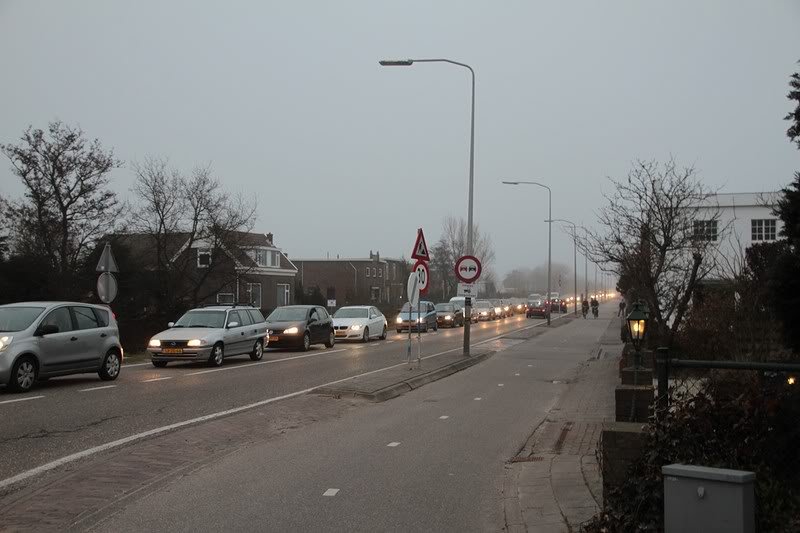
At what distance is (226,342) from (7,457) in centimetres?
1122

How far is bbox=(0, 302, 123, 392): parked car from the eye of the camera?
12172mm

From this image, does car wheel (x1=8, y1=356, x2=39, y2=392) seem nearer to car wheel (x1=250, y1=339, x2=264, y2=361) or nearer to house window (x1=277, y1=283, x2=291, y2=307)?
car wheel (x1=250, y1=339, x2=264, y2=361)

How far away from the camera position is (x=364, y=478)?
6.96m

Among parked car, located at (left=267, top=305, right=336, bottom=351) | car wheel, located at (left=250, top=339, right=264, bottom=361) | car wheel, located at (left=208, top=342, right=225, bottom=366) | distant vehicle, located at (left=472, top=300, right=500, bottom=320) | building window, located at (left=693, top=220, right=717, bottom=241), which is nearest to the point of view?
building window, located at (left=693, top=220, right=717, bottom=241)

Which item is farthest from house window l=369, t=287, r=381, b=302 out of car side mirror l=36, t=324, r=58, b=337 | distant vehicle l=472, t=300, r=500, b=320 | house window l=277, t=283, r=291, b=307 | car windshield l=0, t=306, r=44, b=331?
car side mirror l=36, t=324, r=58, b=337

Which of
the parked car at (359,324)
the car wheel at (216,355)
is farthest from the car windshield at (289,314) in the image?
the car wheel at (216,355)

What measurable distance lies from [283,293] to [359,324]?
4289 cm

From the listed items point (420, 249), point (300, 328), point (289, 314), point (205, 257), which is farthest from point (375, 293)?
point (420, 249)

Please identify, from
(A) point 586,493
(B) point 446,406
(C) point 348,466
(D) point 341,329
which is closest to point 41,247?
(D) point 341,329

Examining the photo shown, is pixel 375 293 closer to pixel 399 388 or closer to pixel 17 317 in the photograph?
pixel 399 388

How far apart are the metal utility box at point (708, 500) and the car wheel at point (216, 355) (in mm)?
15236

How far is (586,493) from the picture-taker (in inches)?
243

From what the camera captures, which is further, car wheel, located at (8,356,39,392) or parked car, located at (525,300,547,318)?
parked car, located at (525,300,547,318)

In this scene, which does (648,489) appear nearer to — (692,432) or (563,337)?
(692,432)
